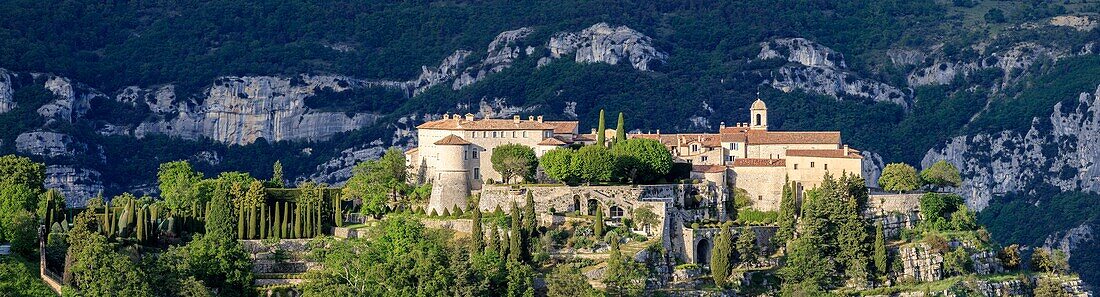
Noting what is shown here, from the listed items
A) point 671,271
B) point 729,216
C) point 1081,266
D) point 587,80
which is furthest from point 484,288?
point 587,80

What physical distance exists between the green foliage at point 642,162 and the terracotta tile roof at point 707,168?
6.78 feet

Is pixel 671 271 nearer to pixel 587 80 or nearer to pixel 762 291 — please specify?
pixel 762 291

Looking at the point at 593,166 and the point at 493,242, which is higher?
the point at 593,166

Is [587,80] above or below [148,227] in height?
above

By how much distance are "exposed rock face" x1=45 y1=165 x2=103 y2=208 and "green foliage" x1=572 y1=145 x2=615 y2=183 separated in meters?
67.7

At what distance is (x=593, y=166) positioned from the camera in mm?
116750

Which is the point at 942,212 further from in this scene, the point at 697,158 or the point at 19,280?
the point at 19,280

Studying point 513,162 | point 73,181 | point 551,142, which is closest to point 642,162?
point 551,142

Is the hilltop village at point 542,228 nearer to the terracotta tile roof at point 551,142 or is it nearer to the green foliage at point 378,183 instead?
the green foliage at point 378,183

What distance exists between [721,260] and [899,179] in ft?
50.0

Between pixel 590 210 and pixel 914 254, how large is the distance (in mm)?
15440

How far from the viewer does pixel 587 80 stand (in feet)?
648

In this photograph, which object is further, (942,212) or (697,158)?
(697,158)

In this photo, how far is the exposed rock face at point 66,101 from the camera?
7416 inches
